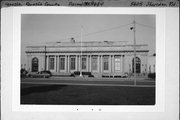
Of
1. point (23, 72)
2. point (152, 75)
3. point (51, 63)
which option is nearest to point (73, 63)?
point (51, 63)

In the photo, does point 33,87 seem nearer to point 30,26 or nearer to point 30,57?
point 30,57

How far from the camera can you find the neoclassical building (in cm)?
405

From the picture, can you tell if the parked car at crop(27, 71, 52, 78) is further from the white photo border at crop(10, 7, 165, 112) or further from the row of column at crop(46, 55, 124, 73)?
the white photo border at crop(10, 7, 165, 112)

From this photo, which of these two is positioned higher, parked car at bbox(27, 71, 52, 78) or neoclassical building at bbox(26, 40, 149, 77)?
neoclassical building at bbox(26, 40, 149, 77)

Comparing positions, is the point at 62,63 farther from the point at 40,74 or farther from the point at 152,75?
the point at 152,75

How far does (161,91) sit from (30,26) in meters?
2.61

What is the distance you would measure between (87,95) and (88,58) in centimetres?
67

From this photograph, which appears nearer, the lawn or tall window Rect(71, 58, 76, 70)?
the lawn

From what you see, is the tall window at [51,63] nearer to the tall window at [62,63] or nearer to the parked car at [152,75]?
the tall window at [62,63]

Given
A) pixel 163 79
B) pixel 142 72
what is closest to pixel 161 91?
pixel 163 79

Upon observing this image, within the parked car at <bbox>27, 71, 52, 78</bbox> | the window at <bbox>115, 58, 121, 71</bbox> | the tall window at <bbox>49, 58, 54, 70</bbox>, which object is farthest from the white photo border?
the window at <bbox>115, 58, 121, 71</bbox>

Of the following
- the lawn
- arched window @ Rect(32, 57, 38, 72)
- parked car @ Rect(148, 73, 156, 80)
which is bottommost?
the lawn

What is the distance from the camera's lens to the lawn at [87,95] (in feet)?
13.2

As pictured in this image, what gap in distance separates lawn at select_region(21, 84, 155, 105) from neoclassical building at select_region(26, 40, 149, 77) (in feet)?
0.97
